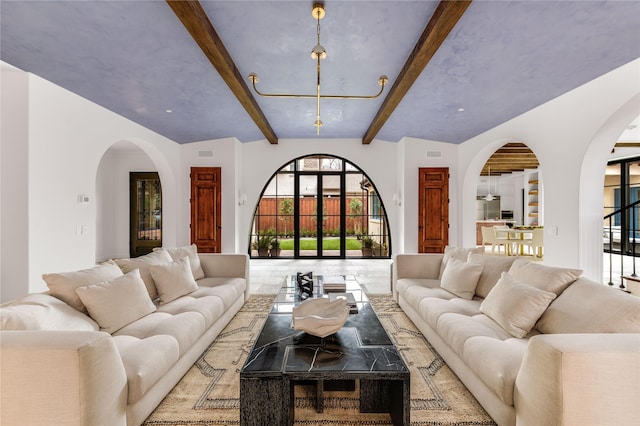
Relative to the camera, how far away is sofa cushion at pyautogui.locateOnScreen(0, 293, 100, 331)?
164cm

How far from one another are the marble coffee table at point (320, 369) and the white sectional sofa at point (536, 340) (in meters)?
0.56

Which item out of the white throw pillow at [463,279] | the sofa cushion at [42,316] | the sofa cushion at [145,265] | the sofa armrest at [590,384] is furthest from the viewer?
the white throw pillow at [463,279]

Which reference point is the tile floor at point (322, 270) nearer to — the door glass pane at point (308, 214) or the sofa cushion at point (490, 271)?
the door glass pane at point (308, 214)

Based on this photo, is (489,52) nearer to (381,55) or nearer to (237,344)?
(381,55)

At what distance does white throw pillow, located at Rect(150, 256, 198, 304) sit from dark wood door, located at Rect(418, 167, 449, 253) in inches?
188

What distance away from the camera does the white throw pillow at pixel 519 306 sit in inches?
84.4

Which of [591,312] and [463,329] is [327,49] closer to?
[463,329]

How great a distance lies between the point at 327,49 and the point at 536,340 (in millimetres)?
3018

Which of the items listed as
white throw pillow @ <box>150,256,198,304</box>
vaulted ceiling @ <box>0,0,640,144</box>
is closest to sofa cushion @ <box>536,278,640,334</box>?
vaulted ceiling @ <box>0,0,640,144</box>

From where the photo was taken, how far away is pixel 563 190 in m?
3.75

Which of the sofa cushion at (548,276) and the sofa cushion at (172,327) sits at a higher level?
the sofa cushion at (548,276)

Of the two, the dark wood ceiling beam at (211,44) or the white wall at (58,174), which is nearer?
the dark wood ceiling beam at (211,44)

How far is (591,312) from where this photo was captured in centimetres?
185

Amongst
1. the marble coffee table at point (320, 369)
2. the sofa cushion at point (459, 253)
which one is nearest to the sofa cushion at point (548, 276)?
the sofa cushion at point (459, 253)
